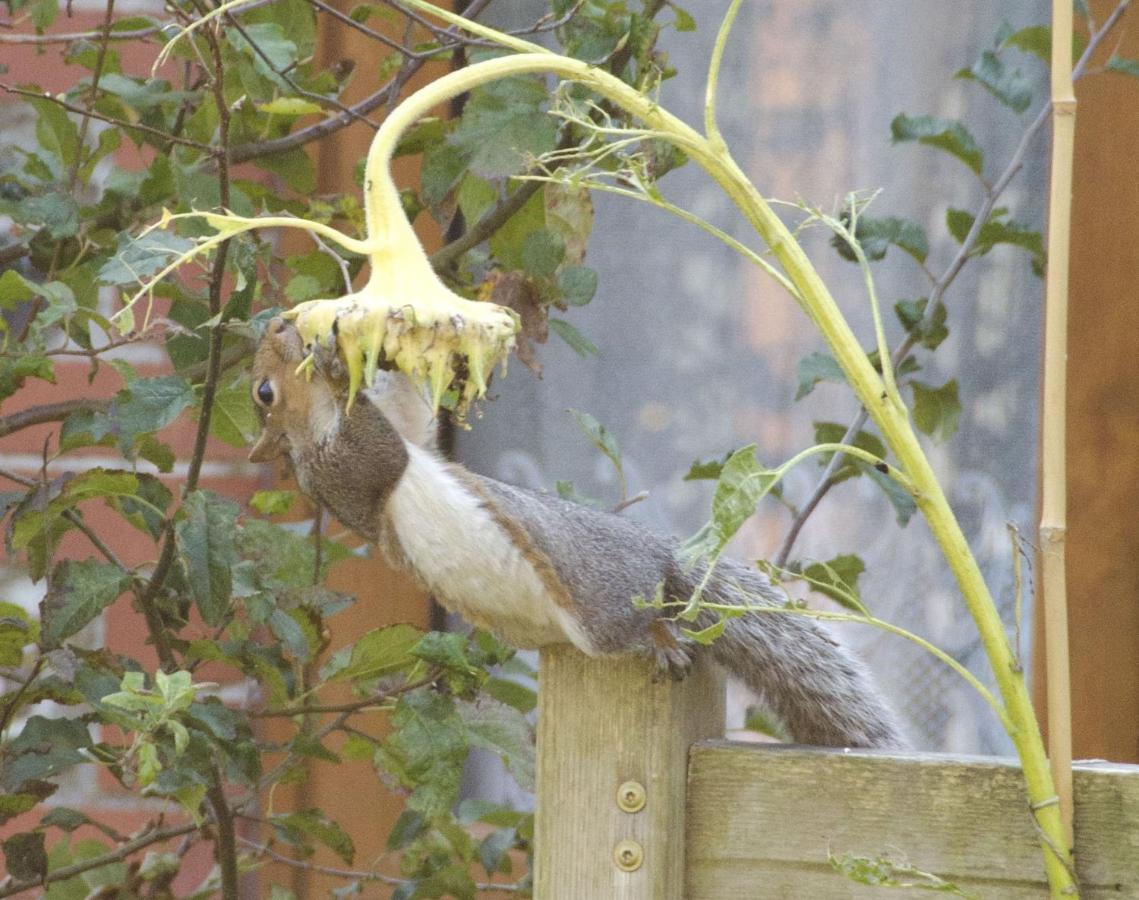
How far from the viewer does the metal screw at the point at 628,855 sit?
0.76 m

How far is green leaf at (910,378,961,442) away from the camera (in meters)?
1.31

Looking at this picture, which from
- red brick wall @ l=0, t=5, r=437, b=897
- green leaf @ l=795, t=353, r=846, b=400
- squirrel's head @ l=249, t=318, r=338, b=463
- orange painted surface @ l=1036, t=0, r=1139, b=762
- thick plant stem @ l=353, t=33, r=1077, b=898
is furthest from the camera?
orange painted surface @ l=1036, t=0, r=1139, b=762

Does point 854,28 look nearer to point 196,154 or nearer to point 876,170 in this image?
point 876,170

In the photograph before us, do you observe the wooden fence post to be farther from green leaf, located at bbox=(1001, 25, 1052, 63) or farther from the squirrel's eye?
green leaf, located at bbox=(1001, 25, 1052, 63)

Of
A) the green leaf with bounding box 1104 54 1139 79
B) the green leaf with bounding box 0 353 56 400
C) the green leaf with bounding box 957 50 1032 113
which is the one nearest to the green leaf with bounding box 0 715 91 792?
the green leaf with bounding box 0 353 56 400

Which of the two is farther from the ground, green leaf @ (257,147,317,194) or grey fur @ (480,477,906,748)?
green leaf @ (257,147,317,194)

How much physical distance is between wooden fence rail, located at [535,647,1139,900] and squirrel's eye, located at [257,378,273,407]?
0.25m

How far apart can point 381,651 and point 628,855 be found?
358 millimetres

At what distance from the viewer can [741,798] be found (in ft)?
2.52

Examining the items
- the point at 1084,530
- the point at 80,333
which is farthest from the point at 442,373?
the point at 1084,530

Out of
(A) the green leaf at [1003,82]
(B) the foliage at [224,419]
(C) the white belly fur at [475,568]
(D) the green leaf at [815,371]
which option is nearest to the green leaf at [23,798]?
(B) the foliage at [224,419]

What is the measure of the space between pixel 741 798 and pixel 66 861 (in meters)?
0.75

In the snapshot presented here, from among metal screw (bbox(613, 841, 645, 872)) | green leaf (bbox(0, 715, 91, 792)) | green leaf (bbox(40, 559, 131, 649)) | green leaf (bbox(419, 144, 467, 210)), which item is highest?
green leaf (bbox(419, 144, 467, 210))

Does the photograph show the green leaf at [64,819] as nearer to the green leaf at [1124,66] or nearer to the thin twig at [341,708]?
the thin twig at [341,708]
